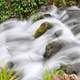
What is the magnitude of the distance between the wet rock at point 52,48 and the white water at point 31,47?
9cm

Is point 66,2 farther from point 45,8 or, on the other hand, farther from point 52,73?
point 52,73

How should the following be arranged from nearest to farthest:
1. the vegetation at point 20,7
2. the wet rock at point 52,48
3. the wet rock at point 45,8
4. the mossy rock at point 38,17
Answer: the wet rock at point 52,48 < the mossy rock at point 38,17 < the vegetation at point 20,7 < the wet rock at point 45,8

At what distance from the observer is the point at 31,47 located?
28.1ft

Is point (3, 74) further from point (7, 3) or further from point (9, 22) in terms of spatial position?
point (7, 3)

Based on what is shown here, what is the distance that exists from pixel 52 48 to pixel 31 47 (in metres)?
Answer: 1.15

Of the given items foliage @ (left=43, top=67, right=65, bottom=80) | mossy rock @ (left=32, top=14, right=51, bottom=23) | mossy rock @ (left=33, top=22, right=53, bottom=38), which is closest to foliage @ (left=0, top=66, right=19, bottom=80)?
foliage @ (left=43, top=67, right=65, bottom=80)

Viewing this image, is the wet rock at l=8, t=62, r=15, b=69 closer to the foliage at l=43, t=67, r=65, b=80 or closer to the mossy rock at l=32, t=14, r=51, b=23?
the foliage at l=43, t=67, r=65, b=80

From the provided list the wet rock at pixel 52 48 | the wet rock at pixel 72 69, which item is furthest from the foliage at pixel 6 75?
the wet rock at pixel 52 48

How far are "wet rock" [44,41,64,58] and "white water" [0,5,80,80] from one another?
9 centimetres

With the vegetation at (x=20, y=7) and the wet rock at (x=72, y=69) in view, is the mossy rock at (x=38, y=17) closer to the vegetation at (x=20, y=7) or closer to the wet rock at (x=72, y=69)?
the vegetation at (x=20, y=7)

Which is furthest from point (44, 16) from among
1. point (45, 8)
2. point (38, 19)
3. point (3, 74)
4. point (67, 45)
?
point (3, 74)

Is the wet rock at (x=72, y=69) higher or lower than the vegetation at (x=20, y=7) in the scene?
higher

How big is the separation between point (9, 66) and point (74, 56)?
1475 mm

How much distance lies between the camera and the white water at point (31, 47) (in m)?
7.21
